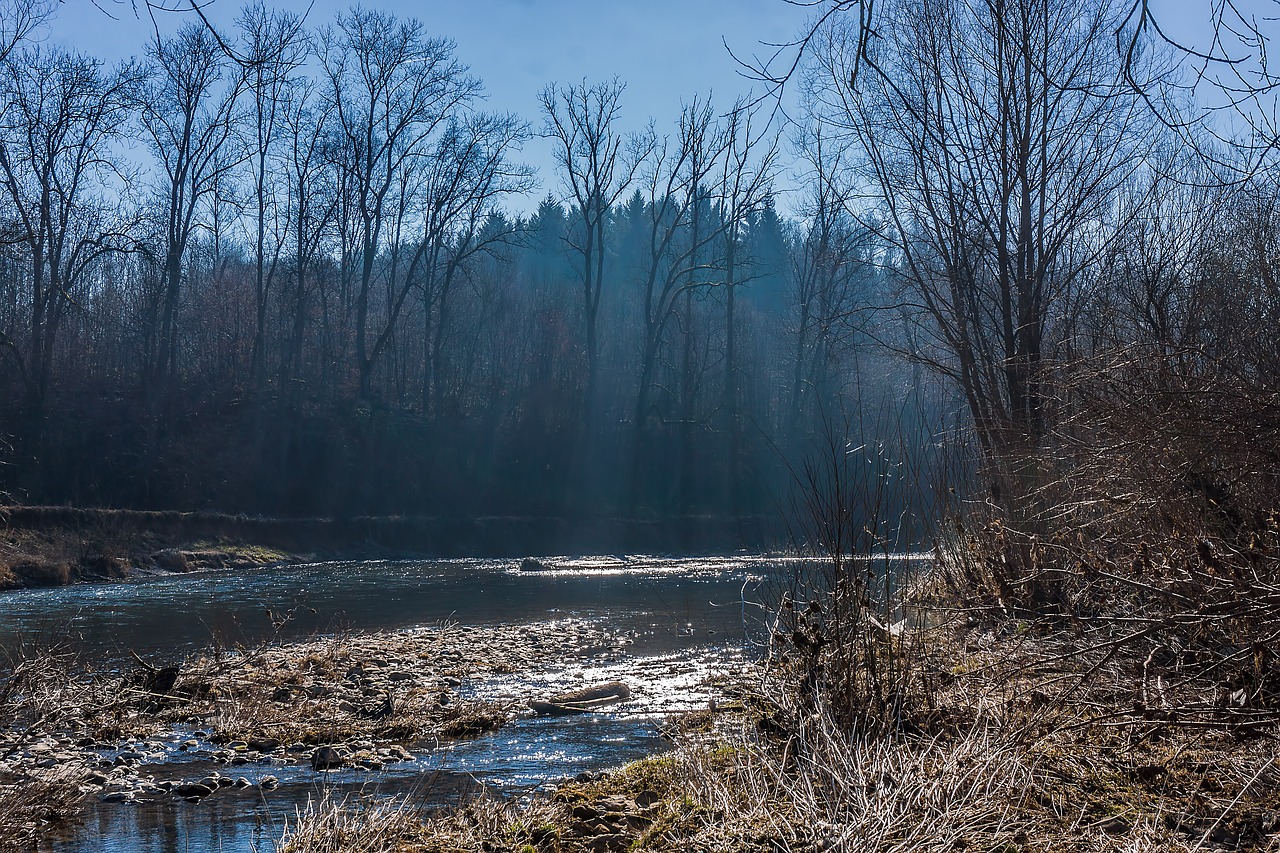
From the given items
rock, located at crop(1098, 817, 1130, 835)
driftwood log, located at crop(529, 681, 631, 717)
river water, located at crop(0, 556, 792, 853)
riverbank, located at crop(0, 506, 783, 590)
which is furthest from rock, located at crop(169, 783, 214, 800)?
riverbank, located at crop(0, 506, 783, 590)

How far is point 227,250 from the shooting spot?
53406 mm

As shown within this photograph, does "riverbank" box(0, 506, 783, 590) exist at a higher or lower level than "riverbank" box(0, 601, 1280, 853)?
higher

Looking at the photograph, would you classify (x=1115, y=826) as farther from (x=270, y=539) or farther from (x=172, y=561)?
(x=270, y=539)

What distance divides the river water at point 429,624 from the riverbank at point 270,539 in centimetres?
148

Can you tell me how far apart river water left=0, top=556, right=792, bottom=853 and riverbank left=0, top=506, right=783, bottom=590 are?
148 centimetres

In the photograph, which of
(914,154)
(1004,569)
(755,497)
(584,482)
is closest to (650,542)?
(584,482)

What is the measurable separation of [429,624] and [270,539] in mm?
15483

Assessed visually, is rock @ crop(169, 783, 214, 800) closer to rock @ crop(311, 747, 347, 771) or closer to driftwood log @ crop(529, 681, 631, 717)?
rock @ crop(311, 747, 347, 771)

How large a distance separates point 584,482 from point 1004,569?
30916mm

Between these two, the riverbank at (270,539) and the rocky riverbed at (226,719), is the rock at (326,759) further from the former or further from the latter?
the riverbank at (270,539)

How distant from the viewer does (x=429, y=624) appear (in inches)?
606

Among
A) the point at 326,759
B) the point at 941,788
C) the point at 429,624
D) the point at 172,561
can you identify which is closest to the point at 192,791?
the point at 326,759

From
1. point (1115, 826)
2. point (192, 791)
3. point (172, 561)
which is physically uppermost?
point (172, 561)

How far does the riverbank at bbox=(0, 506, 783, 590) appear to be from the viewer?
22.9m
